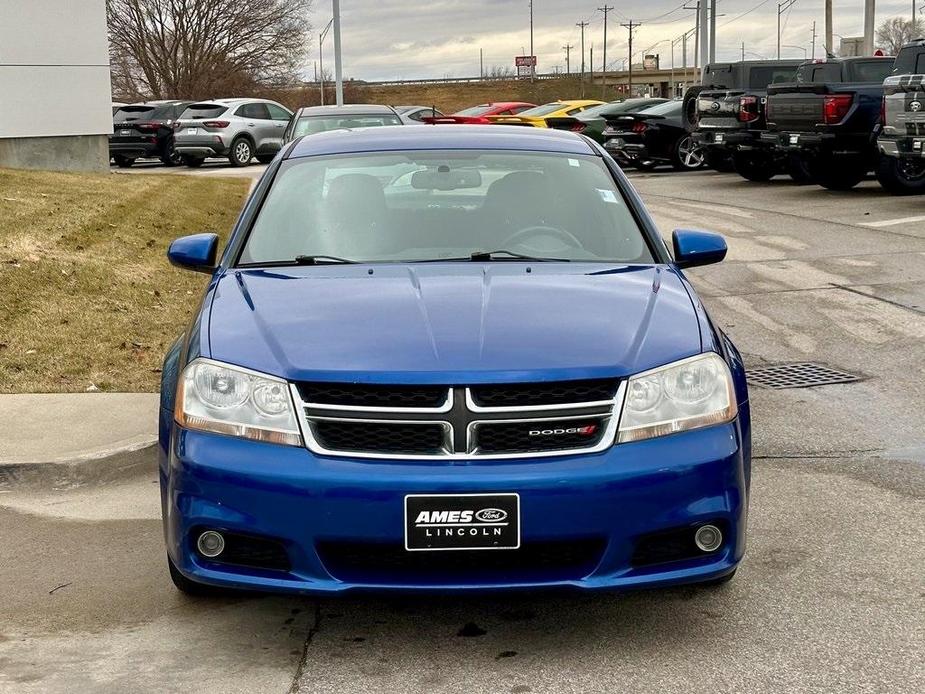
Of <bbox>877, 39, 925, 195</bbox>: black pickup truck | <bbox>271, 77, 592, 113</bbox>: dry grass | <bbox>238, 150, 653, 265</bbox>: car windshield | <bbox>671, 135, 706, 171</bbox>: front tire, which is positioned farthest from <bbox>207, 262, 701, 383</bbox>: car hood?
<bbox>271, 77, 592, 113</bbox>: dry grass

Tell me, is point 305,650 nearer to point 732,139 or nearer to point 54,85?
point 732,139

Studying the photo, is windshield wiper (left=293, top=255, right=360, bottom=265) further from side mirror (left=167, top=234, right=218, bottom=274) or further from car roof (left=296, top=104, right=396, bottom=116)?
car roof (left=296, top=104, right=396, bottom=116)

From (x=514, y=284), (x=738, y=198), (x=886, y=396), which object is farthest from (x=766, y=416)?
(x=738, y=198)

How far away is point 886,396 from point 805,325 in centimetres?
219

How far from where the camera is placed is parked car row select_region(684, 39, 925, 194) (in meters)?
16.8

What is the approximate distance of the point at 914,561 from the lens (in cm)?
460

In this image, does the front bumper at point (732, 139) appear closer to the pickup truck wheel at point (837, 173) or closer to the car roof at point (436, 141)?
the pickup truck wheel at point (837, 173)

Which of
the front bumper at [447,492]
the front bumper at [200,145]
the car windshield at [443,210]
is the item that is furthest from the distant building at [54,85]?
the front bumper at [447,492]

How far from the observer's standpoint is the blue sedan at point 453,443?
3535mm

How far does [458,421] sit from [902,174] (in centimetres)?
1620

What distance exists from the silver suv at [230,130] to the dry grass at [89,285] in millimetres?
12802

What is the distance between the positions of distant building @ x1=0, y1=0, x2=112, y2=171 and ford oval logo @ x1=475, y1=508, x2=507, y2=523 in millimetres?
19549

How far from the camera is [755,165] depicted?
22.8m

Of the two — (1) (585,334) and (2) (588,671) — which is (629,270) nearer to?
(1) (585,334)
